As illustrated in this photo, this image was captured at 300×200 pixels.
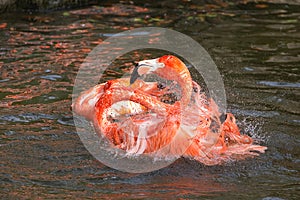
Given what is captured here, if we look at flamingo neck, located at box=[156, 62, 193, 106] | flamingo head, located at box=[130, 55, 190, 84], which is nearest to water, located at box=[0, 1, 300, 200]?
flamingo neck, located at box=[156, 62, 193, 106]

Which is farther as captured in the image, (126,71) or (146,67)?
(126,71)

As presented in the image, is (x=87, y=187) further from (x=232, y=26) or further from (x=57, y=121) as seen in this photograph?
(x=232, y=26)

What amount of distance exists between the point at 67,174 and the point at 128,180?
497 mm

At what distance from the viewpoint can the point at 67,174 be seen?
15.6 ft

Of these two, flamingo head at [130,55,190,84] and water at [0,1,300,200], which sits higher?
flamingo head at [130,55,190,84]

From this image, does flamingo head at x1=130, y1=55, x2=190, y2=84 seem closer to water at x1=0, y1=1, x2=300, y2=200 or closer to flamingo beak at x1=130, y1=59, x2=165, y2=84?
flamingo beak at x1=130, y1=59, x2=165, y2=84

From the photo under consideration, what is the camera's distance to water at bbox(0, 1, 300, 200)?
179 inches

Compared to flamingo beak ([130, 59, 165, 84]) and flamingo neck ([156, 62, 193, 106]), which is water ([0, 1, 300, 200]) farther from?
flamingo beak ([130, 59, 165, 84])

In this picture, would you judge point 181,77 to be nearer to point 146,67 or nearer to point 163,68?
point 163,68

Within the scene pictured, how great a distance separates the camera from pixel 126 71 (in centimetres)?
736

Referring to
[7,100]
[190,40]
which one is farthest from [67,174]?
[190,40]

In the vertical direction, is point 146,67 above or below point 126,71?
above

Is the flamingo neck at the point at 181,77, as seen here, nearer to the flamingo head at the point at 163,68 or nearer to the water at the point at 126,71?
the flamingo head at the point at 163,68

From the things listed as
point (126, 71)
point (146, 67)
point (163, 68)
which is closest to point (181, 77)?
point (163, 68)
